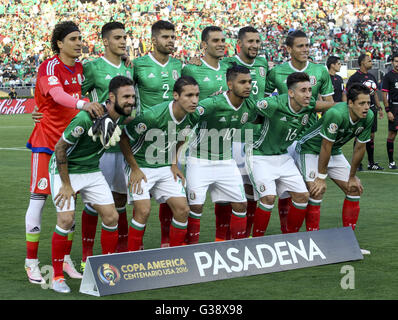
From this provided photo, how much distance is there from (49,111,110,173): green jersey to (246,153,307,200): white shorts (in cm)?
197

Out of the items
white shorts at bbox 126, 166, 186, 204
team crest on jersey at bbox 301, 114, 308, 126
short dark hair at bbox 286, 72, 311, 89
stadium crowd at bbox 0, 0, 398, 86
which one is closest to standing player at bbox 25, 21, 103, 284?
white shorts at bbox 126, 166, 186, 204

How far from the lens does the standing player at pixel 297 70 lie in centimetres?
799

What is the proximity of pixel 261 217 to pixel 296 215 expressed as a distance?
362mm

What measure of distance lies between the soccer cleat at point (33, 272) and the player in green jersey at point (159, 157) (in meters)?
0.87

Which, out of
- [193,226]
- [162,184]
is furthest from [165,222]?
[162,184]

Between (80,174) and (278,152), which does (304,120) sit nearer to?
(278,152)

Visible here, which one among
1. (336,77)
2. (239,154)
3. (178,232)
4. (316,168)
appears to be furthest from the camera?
(336,77)

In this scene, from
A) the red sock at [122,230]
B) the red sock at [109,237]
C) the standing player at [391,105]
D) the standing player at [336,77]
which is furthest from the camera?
the standing player at [336,77]

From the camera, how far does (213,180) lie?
7043 mm

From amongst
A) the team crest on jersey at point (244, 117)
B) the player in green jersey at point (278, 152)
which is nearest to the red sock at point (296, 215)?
the player in green jersey at point (278, 152)

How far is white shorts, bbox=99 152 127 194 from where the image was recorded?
22.6 ft

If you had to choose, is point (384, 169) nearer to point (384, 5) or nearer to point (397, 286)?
point (397, 286)

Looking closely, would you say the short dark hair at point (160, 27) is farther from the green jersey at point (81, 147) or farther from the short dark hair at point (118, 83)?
the green jersey at point (81, 147)

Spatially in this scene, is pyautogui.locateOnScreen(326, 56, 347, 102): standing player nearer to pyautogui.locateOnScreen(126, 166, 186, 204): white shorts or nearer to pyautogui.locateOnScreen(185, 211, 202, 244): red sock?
pyautogui.locateOnScreen(185, 211, 202, 244): red sock
